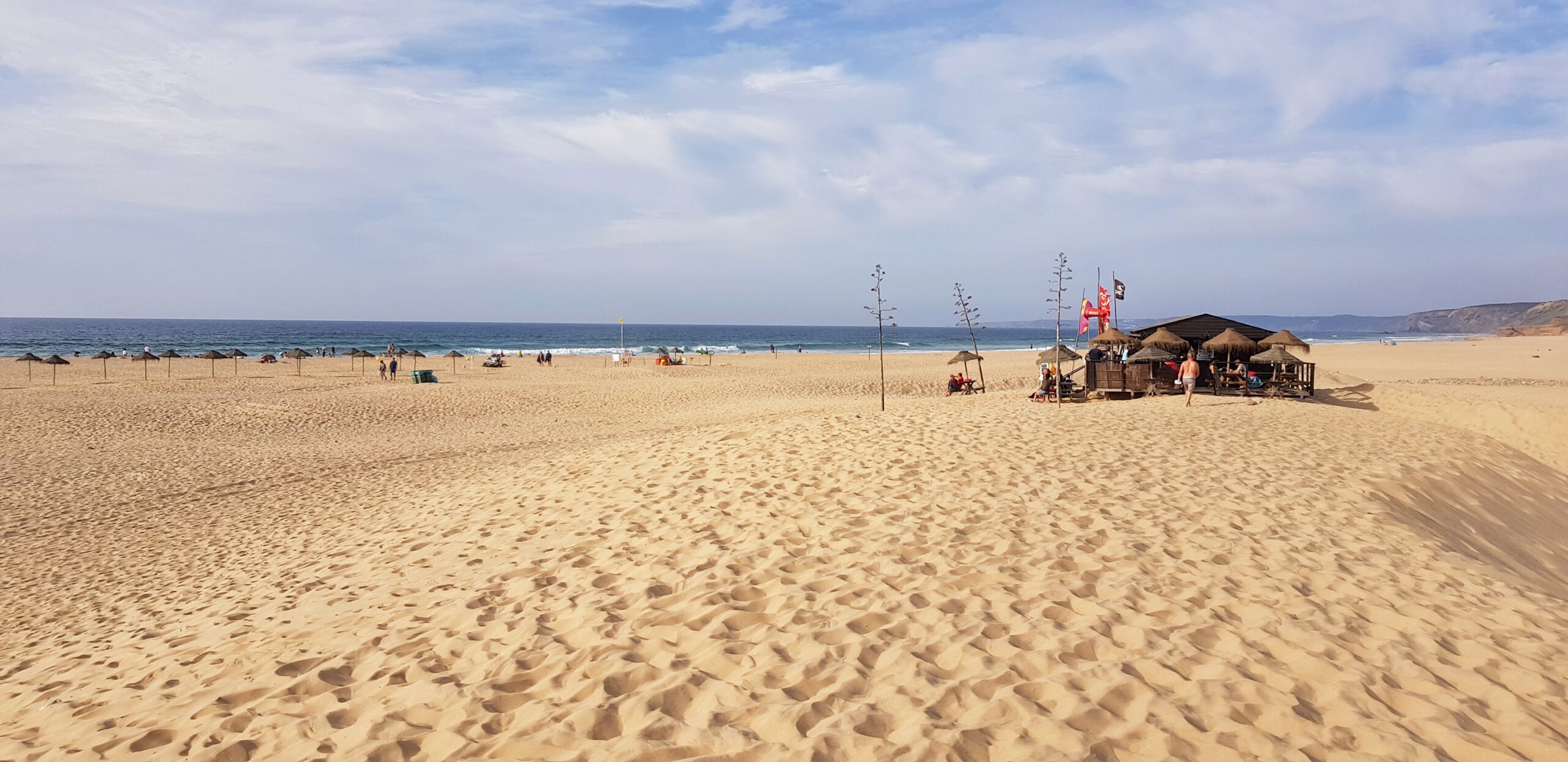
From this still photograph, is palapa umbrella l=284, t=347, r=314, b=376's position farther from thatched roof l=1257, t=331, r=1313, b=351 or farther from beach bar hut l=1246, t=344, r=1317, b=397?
thatched roof l=1257, t=331, r=1313, b=351

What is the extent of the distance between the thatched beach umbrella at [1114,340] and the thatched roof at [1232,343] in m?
A: 1.81

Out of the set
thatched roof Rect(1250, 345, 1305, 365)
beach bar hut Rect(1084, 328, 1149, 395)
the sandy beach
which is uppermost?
thatched roof Rect(1250, 345, 1305, 365)

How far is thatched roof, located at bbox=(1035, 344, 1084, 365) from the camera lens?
19.5 metres

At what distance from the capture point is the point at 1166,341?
2067 cm

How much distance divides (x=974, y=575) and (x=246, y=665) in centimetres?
475

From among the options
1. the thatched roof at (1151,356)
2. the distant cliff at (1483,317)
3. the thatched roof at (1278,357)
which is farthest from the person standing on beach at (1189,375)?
the distant cliff at (1483,317)

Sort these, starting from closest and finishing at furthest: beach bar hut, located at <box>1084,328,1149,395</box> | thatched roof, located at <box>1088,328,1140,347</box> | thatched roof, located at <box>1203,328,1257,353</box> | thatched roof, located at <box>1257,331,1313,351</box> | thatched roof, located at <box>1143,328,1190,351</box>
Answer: beach bar hut, located at <box>1084,328,1149,395</box>
thatched roof, located at <box>1257,331,1313,351</box>
thatched roof, located at <box>1143,328,1190,351</box>
thatched roof, located at <box>1203,328,1257,353</box>
thatched roof, located at <box>1088,328,1140,347</box>

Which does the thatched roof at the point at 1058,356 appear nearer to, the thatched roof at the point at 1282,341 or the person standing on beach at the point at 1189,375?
the person standing on beach at the point at 1189,375

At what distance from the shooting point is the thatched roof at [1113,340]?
21438 millimetres

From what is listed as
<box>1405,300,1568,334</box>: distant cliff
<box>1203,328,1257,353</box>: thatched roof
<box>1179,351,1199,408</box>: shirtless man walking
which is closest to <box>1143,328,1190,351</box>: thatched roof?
<box>1203,328,1257,353</box>: thatched roof

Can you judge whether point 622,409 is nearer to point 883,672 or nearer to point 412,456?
point 412,456

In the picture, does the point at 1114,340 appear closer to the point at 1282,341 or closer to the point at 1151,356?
the point at 1151,356

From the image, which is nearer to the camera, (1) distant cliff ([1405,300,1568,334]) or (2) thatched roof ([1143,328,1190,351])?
(2) thatched roof ([1143,328,1190,351])

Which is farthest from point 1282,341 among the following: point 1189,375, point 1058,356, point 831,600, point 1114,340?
point 831,600
